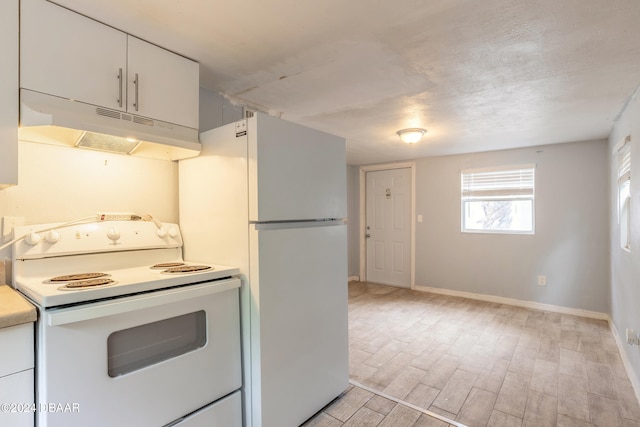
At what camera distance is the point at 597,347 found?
9.60 ft

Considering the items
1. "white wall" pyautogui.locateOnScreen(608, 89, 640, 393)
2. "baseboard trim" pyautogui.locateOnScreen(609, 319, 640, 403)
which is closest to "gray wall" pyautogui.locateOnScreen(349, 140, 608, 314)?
"white wall" pyautogui.locateOnScreen(608, 89, 640, 393)

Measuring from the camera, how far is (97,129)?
140 cm

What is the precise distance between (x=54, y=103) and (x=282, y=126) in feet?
3.18

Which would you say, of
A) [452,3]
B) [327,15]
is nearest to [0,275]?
[327,15]

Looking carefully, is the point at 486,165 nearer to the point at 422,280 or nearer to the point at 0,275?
the point at 422,280

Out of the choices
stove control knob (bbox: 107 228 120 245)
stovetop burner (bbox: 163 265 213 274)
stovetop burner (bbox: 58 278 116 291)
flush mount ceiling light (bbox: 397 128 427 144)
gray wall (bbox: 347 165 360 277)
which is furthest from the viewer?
gray wall (bbox: 347 165 360 277)

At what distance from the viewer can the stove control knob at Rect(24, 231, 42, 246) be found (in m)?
1.44

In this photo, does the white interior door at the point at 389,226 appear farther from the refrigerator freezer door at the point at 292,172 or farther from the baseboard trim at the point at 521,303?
the refrigerator freezer door at the point at 292,172

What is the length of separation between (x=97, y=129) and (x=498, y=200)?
4.53 m

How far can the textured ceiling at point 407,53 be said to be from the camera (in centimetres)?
136

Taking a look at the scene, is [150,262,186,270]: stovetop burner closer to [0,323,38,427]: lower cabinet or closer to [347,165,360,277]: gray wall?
[0,323,38,427]: lower cabinet

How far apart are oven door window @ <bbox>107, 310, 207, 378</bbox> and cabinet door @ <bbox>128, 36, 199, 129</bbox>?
3.31 feet

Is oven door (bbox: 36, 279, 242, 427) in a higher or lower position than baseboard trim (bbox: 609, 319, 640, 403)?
higher

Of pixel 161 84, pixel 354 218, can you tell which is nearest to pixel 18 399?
pixel 161 84
